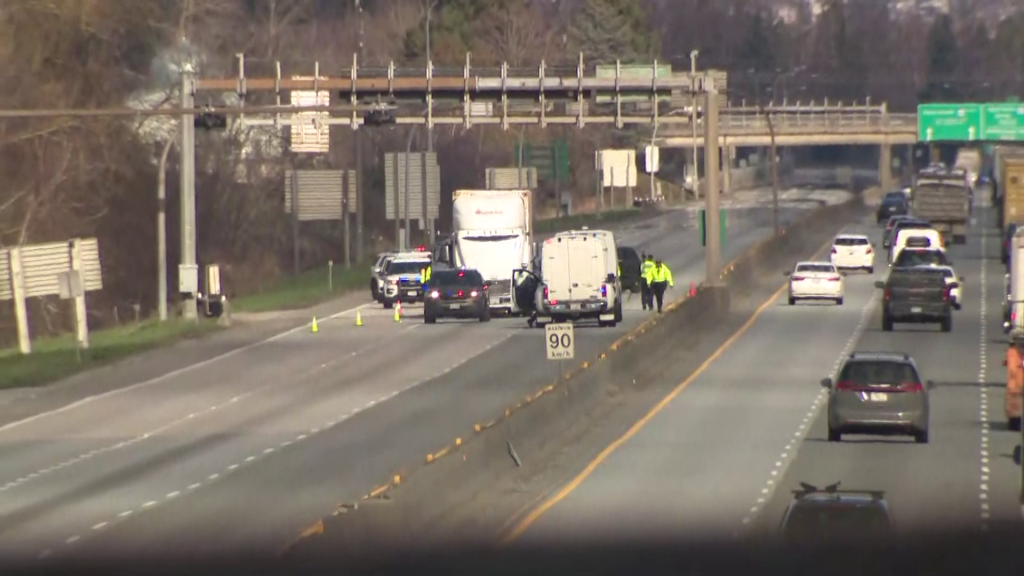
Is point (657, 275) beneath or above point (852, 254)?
above

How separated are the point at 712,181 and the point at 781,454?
26.4 metres

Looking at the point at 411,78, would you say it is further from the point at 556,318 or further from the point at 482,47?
the point at 482,47

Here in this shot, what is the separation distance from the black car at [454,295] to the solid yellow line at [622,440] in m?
7.30

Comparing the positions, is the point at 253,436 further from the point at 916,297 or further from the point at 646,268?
the point at 646,268

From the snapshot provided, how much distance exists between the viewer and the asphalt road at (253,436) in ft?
74.4

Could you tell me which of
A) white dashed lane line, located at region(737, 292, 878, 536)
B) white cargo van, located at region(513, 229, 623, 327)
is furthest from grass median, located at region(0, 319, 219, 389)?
white dashed lane line, located at region(737, 292, 878, 536)

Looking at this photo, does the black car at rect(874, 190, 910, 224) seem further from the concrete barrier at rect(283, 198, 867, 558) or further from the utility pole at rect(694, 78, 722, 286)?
the utility pole at rect(694, 78, 722, 286)

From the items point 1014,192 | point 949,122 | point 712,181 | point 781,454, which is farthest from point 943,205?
point 781,454

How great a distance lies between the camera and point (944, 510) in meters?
23.4

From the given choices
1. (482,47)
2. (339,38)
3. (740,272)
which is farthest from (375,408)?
(339,38)

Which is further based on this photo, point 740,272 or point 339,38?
point 339,38

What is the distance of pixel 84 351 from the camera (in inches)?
1777

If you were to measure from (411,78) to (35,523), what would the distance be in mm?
33896

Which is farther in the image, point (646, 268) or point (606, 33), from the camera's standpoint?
point (606, 33)
